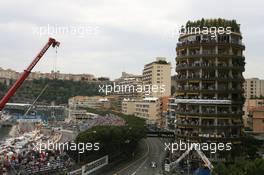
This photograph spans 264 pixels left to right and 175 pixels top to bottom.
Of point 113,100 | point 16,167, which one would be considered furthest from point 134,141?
point 113,100

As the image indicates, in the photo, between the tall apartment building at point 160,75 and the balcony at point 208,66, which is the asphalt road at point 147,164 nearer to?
the balcony at point 208,66

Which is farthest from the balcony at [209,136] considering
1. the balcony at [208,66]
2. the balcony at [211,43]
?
the balcony at [211,43]

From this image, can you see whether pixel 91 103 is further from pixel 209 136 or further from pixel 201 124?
pixel 209 136

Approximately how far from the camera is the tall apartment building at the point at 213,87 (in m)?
55.4

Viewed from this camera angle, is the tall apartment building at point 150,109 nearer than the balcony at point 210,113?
No

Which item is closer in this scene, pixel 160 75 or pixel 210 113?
pixel 210 113

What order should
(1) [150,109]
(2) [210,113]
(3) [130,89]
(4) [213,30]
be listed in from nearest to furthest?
(2) [210,113] → (4) [213,30] → (1) [150,109] → (3) [130,89]

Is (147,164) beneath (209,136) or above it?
beneath

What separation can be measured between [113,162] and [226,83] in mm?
18282

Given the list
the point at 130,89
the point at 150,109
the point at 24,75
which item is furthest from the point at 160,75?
the point at 24,75

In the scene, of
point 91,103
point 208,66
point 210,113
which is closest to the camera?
point 210,113

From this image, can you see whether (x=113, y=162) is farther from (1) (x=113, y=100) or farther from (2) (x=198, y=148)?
(1) (x=113, y=100)

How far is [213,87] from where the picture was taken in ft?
184

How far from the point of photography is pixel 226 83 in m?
56.4
